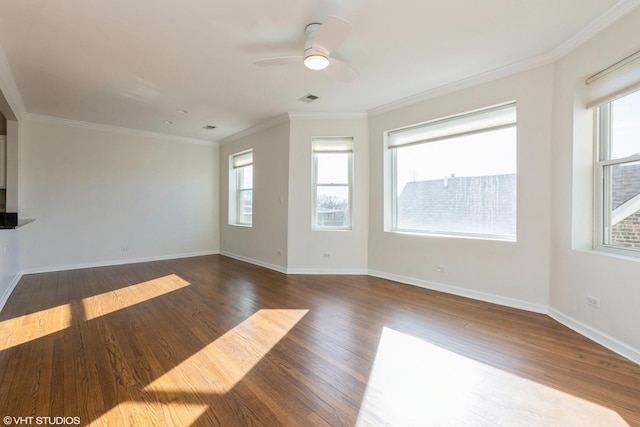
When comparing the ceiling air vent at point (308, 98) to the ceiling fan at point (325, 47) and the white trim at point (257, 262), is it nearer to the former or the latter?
the ceiling fan at point (325, 47)

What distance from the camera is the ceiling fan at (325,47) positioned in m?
2.13

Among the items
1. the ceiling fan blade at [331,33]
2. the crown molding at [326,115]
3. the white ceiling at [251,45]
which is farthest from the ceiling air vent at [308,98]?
the ceiling fan blade at [331,33]

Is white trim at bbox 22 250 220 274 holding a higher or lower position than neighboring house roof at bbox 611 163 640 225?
lower

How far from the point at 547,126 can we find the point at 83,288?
6.15 meters

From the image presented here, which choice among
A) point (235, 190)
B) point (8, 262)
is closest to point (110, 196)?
point (8, 262)

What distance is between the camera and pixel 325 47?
2393mm

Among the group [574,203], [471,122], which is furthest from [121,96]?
[574,203]

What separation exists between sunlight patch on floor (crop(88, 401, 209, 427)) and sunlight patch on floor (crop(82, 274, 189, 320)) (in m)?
1.82

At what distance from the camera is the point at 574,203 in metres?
2.80

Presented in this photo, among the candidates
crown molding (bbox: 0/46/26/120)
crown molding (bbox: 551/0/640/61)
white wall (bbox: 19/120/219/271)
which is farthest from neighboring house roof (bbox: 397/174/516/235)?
crown molding (bbox: 0/46/26/120)

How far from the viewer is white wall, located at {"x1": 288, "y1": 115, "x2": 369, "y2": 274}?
4.84 metres

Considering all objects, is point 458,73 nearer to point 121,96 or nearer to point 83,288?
point 121,96

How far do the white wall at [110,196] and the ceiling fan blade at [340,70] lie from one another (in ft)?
15.9

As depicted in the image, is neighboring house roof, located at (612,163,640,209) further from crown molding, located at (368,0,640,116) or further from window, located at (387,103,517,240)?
crown molding, located at (368,0,640,116)
